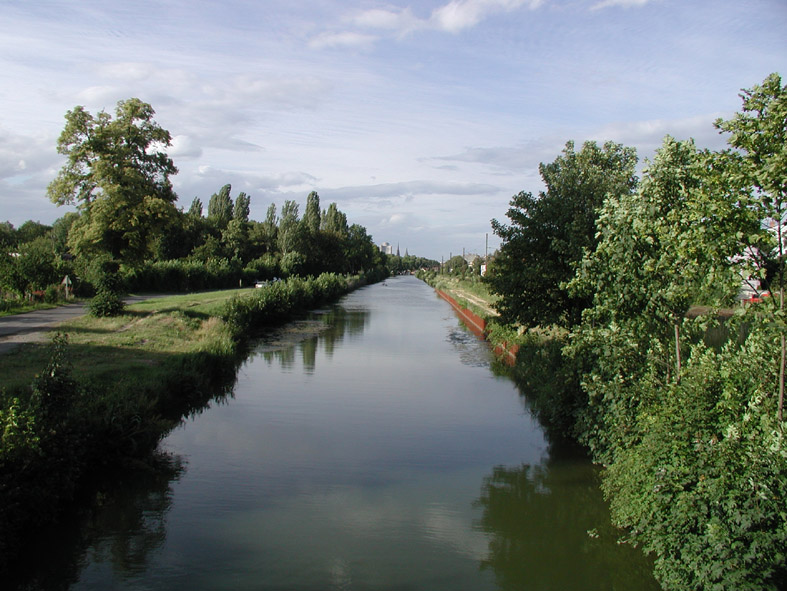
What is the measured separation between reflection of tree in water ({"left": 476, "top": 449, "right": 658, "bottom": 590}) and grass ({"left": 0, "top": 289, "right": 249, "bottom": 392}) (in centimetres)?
653

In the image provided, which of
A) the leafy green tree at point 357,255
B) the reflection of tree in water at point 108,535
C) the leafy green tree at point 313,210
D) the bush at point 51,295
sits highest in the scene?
the leafy green tree at point 313,210

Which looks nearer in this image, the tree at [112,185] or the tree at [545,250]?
the tree at [545,250]

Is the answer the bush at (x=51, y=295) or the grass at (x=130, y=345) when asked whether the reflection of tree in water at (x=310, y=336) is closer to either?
the grass at (x=130, y=345)

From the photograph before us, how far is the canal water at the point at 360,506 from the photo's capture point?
6348 mm

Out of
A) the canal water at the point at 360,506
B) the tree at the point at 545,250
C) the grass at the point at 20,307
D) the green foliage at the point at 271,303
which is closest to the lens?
the canal water at the point at 360,506

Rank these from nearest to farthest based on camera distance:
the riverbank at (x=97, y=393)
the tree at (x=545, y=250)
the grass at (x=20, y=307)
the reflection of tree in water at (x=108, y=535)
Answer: the reflection of tree in water at (x=108, y=535) < the riverbank at (x=97, y=393) < the tree at (x=545, y=250) < the grass at (x=20, y=307)

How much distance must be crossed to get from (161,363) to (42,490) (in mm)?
6676

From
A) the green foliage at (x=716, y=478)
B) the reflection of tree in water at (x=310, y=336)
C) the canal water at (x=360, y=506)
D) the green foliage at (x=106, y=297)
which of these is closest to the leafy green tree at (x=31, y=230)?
the reflection of tree in water at (x=310, y=336)

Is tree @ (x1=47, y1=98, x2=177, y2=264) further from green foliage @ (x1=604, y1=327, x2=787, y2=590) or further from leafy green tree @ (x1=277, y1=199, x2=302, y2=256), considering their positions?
leafy green tree @ (x1=277, y1=199, x2=302, y2=256)

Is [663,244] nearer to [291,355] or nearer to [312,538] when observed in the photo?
[312,538]

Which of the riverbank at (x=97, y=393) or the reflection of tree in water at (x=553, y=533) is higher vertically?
the riverbank at (x=97, y=393)

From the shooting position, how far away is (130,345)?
49.4 feet

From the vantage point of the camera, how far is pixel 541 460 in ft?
32.8

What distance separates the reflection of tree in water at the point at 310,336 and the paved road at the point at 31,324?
6.15m
